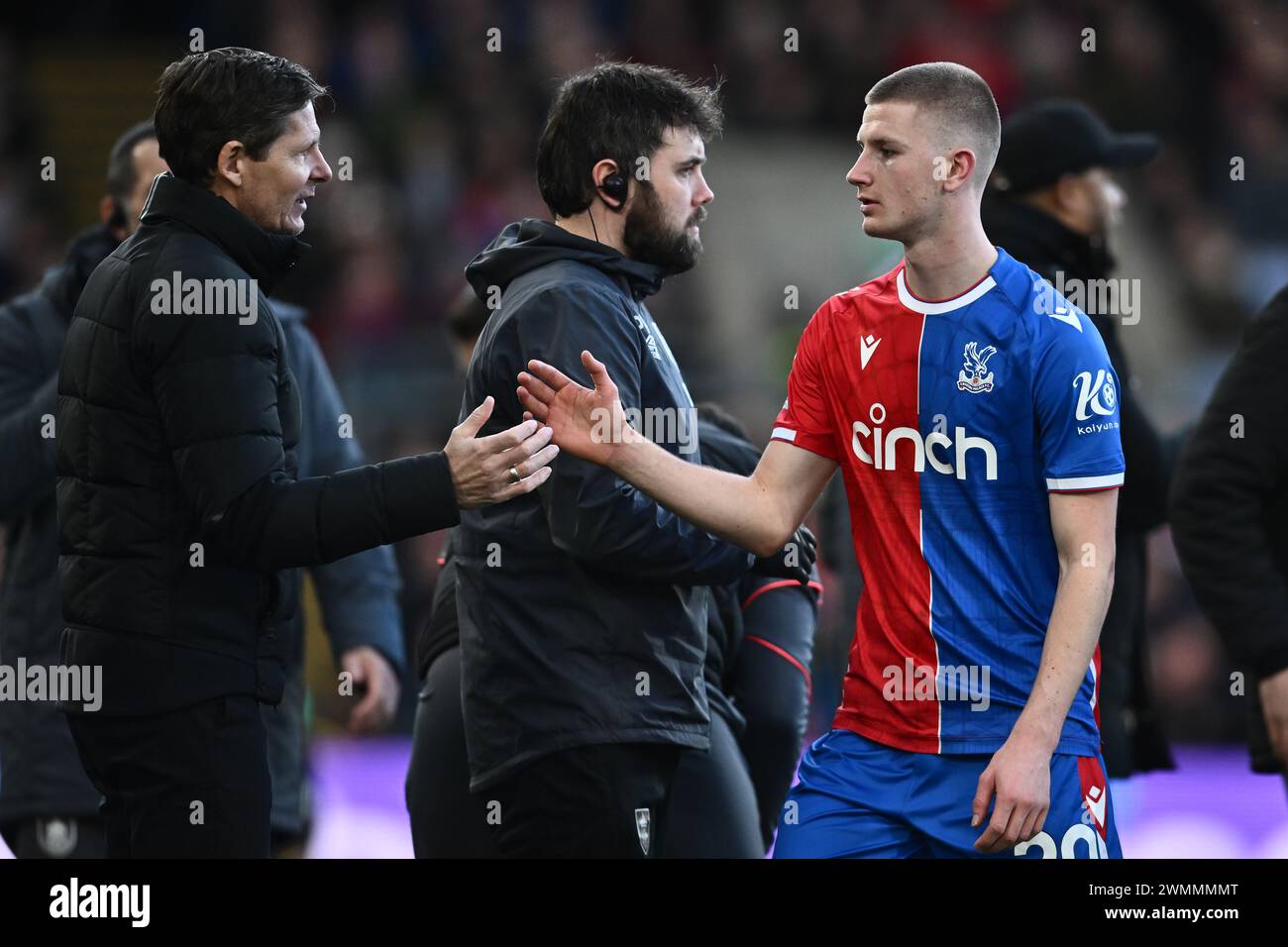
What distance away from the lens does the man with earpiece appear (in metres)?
3.18

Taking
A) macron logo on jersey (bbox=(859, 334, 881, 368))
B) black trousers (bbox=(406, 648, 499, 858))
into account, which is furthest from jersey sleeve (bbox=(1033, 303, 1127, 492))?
black trousers (bbox=(406, 648, 499, 858))

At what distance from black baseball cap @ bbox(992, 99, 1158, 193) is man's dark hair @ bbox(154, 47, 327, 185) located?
1988 mm

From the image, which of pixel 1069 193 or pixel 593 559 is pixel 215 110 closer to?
pixel 593 559

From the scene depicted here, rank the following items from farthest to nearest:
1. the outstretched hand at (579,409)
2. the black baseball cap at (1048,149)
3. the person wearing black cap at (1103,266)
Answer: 1. the black baseball cap at (1048,149)
2. the person wearing black cap at (1103,266)
3. the outstretched hand at (579,409)

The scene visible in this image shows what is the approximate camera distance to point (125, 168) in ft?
14.6

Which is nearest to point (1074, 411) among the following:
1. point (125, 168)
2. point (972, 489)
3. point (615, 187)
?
point (972, 489)

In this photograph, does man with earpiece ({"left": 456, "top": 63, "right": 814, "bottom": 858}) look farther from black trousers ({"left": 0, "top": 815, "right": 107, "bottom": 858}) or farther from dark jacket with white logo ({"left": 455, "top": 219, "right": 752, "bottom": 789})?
black trousers ({"left": 0, "top": 815, "right": 107, "bottom": 858})

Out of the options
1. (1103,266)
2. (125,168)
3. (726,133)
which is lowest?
(1103,266)

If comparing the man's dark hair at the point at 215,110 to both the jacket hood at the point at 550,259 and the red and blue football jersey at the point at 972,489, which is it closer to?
the jacket hood at the point at 550,259

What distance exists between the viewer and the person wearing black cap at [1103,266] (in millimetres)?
4164

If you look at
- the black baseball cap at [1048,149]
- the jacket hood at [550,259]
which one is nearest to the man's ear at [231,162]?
the jacket hood at [550,259]

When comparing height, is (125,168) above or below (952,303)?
above

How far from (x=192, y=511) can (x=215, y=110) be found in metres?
0.74
